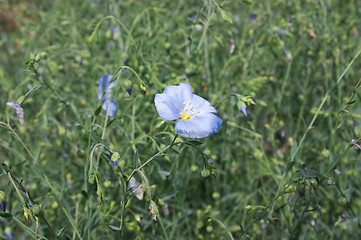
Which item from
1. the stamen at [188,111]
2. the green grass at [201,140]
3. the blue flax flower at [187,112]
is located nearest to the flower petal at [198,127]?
the blue flax flower at [187,112]

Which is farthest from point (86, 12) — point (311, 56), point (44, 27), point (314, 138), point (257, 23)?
point (314, 138)

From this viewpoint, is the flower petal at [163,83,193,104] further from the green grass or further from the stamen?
the green grass

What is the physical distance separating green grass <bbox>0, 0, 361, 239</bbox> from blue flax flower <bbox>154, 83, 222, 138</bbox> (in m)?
0.20

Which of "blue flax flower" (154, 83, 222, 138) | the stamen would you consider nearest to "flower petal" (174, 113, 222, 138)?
"blue flax flower" (154, 83, 222, 138)

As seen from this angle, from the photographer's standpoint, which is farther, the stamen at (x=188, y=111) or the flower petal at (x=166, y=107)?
the stamen at (x=188, y=111)

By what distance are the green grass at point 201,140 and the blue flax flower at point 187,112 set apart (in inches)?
7.8

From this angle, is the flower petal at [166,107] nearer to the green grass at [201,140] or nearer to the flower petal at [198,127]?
the flower petal at [198,127]

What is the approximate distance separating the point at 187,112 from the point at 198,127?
0.76ft

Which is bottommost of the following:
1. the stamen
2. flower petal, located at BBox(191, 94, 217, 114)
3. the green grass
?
the green grass

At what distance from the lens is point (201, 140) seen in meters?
2.03

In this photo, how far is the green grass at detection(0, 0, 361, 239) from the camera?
1.90 m

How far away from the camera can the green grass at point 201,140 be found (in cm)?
190

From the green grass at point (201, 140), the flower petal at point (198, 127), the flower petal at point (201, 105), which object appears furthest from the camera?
the green grass at point (201, 140)

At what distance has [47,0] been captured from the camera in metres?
4.29
